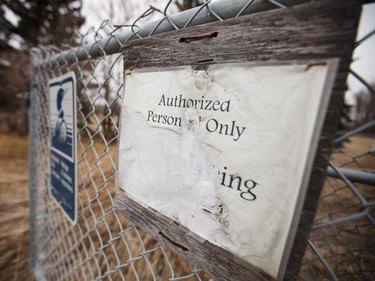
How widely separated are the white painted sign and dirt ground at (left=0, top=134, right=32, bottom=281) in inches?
76.7

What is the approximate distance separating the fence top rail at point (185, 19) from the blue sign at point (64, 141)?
0.75 ft

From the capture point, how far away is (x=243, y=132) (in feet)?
1.47

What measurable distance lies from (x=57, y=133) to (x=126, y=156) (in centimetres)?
87

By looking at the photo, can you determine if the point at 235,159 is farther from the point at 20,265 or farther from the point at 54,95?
the point at 20,265

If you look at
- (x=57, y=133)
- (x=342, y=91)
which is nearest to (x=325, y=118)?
(x=342, y=91)

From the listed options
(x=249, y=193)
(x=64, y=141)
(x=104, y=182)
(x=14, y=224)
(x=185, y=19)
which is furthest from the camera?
(x=14, y=224)

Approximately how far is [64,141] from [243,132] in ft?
3.86

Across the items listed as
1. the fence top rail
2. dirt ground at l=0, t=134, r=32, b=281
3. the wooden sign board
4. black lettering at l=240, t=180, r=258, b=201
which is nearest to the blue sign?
the fence top rail

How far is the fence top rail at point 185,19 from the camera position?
20.3 inches

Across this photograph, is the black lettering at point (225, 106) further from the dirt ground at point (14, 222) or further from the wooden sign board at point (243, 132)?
the dirt ground at point (14, 222)

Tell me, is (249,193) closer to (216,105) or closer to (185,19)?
(216,105)

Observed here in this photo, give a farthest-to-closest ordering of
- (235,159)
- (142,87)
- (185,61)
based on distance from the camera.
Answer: (142,87), (185,61), (235,159)

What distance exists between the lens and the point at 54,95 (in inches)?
54.4

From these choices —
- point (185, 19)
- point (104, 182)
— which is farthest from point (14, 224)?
point (185, 19)
